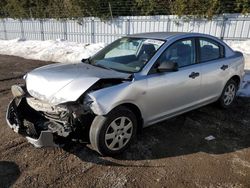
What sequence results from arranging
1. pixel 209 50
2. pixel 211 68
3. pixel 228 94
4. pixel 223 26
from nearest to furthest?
1. pixel 211 68
2. pixel 209 50
3. pixel 228 94
4. pixel 223 26

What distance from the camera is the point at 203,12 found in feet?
34.3

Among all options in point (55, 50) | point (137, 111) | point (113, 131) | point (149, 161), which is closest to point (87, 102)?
point (113, 131)

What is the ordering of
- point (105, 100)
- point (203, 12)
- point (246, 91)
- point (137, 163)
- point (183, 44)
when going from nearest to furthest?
point (105, 100) < point (137, 163) < point (183, 44) < point (246, 91) < point (203, 12)

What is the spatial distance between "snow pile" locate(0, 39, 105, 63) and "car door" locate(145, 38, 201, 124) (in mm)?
7101

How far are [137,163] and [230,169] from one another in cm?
125

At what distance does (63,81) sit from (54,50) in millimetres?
9874

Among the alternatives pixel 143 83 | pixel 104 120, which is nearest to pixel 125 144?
pixel 104 120

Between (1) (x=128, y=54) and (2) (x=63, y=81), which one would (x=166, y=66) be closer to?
(1) (x=128, y=54)

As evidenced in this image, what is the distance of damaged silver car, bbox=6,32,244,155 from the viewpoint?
3496mm

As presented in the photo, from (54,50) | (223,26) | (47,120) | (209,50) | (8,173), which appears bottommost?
(8,173)

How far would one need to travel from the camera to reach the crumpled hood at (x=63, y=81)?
3.48m

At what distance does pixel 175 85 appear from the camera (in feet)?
14.1

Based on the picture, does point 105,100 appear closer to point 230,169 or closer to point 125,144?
point 125,144

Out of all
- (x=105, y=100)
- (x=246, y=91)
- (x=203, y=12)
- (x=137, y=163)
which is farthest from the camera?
(x=203, y=12)
